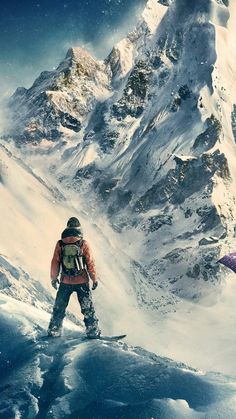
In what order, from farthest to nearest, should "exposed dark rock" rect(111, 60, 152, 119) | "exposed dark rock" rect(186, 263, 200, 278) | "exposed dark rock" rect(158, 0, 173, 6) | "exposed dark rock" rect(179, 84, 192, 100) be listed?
"exposed dark rock" rect(158, 0, 173, 6) < "exposed dark rock" rect(111, 60, 152, 119) < "exposed dark rock" rect(179, 84, 192, 100) < "exposed dark rock" rect(186, 263, 200, 278)

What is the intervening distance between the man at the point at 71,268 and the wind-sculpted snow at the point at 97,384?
3.82 ft

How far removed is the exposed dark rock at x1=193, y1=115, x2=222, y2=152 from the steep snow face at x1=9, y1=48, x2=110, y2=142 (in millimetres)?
54826

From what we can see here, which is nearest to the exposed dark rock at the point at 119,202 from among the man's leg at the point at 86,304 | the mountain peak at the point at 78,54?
the mountain peak at the point at 78,54

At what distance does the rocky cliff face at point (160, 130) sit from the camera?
89.7 meters

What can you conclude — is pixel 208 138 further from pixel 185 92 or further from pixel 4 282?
pixel 4 282

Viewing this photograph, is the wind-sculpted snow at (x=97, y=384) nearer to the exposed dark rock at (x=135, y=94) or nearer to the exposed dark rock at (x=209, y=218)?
the exposed dark rock at (x=209, y=218)

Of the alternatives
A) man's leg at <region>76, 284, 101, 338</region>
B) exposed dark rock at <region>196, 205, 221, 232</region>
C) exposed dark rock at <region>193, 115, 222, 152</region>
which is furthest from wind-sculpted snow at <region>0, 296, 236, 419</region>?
exposed dark rock at <region>193, 115, 222, 152</region>

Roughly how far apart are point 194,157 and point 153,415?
98644 millimetres

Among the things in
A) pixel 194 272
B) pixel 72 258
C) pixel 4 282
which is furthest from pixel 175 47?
pixel 72 258

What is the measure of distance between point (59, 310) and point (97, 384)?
111 inches

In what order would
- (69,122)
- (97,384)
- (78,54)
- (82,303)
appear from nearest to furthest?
(97,384), (82,303), (69,122), (78,54)

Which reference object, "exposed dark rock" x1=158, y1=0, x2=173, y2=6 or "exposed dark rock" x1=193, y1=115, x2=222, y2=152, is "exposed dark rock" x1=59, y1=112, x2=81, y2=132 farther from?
"exposed dark rock" x1=193, y1=115, x2=222, y2=152

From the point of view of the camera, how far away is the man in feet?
36.0

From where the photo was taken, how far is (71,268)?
433 inches
